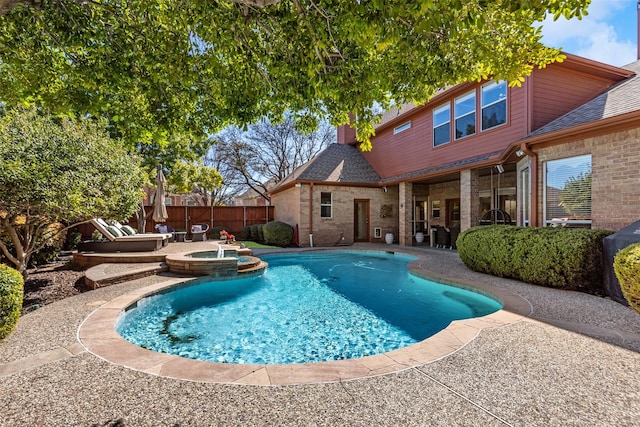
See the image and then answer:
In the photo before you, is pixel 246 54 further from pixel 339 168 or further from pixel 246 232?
pixel 246 232

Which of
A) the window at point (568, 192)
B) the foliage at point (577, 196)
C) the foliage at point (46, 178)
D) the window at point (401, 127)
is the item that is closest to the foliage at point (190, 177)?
the foliage at point (46, 178)

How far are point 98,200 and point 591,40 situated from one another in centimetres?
1562

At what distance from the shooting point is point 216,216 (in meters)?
18.8

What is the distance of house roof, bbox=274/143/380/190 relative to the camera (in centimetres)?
1530

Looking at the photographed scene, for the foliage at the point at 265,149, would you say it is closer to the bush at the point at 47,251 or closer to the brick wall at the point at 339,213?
the brick wall at the point at 339,213

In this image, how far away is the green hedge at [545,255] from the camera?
556cm

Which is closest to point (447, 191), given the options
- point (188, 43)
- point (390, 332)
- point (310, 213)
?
point (310, 213)

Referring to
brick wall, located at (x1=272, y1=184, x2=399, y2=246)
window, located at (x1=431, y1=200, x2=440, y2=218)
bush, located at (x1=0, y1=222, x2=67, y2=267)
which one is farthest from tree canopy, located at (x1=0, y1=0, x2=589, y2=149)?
window, located at (x1=431, y1=200, x2=440, y2=218)

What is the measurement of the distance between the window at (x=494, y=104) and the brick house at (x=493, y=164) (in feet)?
0.12

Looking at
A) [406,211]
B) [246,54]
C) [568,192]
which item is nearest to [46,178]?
[246,54]

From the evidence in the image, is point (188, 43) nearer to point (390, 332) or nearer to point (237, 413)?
point (237, 413)

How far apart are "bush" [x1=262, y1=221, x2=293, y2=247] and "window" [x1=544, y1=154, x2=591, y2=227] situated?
10.1 m

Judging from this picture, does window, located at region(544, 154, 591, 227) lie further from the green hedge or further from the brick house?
the green hedge

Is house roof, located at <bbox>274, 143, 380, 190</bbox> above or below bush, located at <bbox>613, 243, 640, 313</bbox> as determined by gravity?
above
